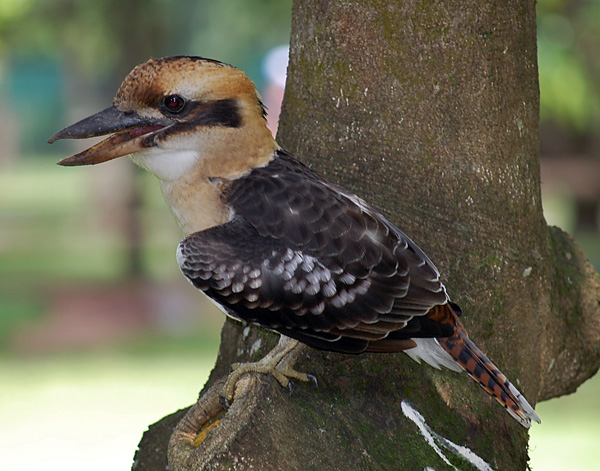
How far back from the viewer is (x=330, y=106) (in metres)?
4.23

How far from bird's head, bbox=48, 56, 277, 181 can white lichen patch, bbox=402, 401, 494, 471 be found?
1380 mm

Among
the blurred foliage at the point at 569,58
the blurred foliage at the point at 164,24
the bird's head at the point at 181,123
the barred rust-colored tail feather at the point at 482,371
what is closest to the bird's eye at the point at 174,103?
the bird's head at the point at 181,123

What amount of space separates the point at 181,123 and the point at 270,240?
0.68 meters

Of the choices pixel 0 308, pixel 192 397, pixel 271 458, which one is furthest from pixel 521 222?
pixel 0 308

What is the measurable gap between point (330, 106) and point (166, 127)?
0.99m

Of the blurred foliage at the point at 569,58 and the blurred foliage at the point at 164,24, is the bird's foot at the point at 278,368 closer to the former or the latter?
the blurred foliage at the point at 569,58

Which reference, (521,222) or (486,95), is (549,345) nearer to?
(521,222)

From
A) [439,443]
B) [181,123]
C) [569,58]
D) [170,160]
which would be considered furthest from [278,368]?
[569,58]

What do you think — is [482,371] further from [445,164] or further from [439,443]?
[445,164]

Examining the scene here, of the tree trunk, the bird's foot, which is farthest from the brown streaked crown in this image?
the bird's foot

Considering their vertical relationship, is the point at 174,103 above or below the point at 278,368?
above

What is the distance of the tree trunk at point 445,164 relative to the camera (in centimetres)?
383

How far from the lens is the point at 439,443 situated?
12.0 feet

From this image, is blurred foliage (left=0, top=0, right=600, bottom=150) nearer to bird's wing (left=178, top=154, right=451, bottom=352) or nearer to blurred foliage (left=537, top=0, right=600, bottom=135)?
blurred foliage (left=537, top=0, right=600, bottom=135)
